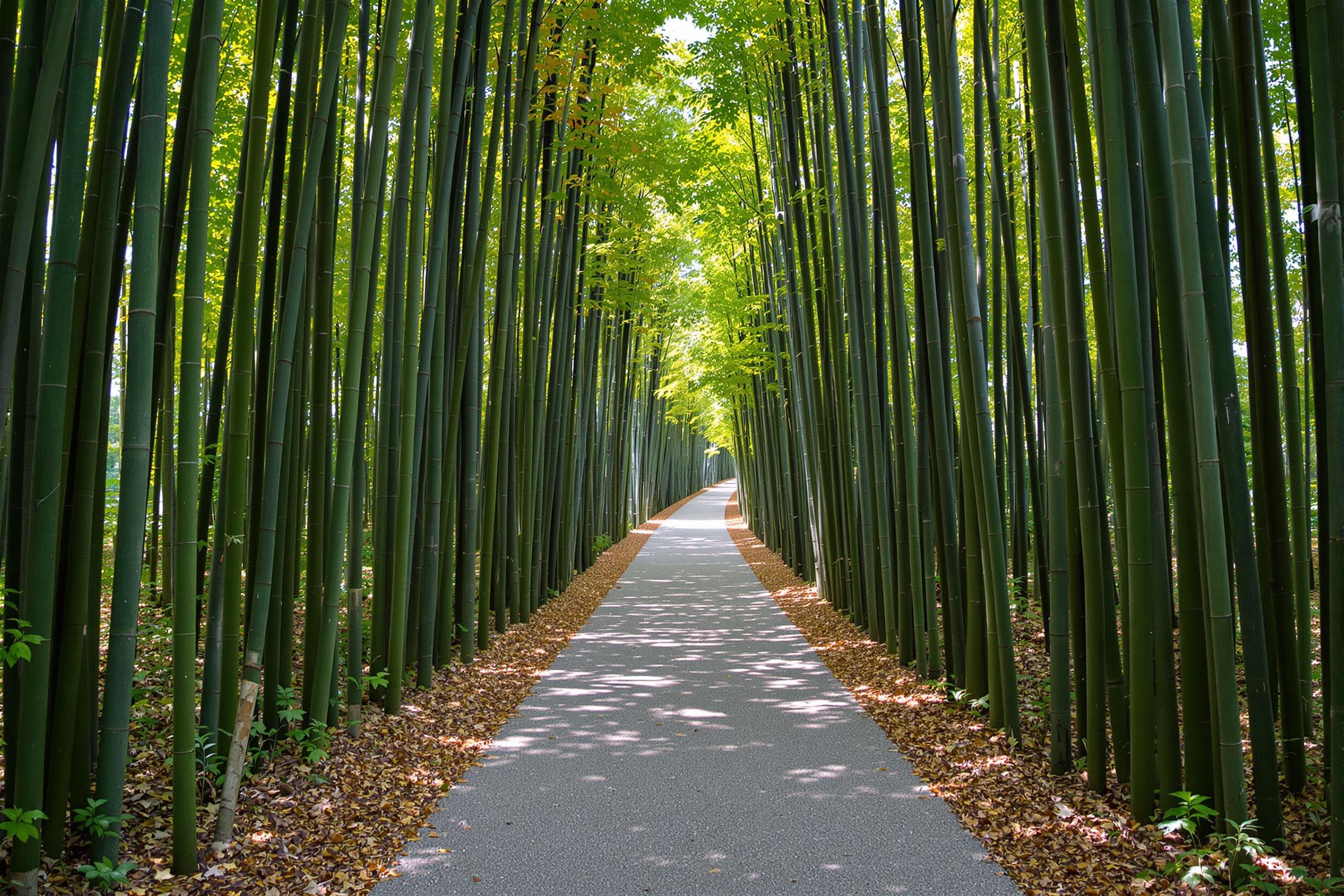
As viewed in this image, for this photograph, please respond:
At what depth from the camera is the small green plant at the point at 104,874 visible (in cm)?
216

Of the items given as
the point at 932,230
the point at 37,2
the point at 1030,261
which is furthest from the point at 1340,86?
the point at 1030,261

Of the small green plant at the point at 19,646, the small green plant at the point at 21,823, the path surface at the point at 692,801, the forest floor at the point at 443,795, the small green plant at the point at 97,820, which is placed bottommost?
the path surface at the point at 692,801

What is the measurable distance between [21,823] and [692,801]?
1.99 meters

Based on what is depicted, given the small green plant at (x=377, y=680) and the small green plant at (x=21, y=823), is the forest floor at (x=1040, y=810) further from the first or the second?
the small green plant at (x=21, y=823)

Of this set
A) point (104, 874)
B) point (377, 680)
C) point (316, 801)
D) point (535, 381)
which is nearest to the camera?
point (104, 874)

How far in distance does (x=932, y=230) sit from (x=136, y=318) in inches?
144

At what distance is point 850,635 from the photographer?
6.30m

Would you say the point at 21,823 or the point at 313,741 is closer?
the point at 21,823

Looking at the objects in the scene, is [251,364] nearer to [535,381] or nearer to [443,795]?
[443,795]

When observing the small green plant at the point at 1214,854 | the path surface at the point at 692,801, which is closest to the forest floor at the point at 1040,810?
the small green plant at the point at 1214,854

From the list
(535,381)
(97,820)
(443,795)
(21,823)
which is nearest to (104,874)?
(97,820)

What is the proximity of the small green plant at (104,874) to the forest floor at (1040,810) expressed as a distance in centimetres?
246

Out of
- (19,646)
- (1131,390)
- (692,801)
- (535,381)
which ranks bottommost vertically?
(692,801)

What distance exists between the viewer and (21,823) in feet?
6.38
